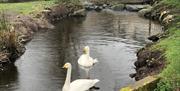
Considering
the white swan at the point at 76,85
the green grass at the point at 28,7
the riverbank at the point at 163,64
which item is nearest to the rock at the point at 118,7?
the green grass at the point at 28,7

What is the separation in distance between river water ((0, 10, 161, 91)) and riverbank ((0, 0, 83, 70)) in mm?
664

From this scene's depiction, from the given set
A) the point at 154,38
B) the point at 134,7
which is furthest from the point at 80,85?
the point at 134,7

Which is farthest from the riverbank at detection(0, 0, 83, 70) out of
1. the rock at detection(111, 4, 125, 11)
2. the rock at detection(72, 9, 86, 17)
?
the rock at detection(111, 4, 125, 11)

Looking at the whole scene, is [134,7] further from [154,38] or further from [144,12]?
[154,38]

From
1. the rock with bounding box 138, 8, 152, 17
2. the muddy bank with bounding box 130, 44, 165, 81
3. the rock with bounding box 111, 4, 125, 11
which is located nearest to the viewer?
the muddy bank with bounding box 130, 44, 165, 81

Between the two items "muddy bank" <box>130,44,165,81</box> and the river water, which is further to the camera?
the river water

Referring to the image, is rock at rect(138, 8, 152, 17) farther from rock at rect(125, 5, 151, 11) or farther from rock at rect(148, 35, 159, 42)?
rock at rect(148, 35, 159, 42)

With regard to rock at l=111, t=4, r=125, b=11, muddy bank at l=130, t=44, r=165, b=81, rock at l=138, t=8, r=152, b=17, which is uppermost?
muddy bank at l=130, t=44, r=165, b=81

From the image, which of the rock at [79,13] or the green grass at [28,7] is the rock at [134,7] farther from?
the green grass at [28,7]

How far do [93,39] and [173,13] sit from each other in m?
10.0

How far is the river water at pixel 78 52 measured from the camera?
2291cm

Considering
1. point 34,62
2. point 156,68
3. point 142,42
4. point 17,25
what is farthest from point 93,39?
point 156,68

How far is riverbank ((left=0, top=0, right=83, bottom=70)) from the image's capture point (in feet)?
89.2

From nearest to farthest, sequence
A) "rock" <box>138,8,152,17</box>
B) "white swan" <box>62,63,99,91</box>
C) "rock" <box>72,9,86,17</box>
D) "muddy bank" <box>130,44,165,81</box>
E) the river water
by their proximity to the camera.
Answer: "white swan" <box>62,63,99,91</box>, "muddy bank" <box>130,44,165,81</box>, the river water, "rock" <box>72,9,86,17</box>, "rock" <box>138,8,152,17</box>
